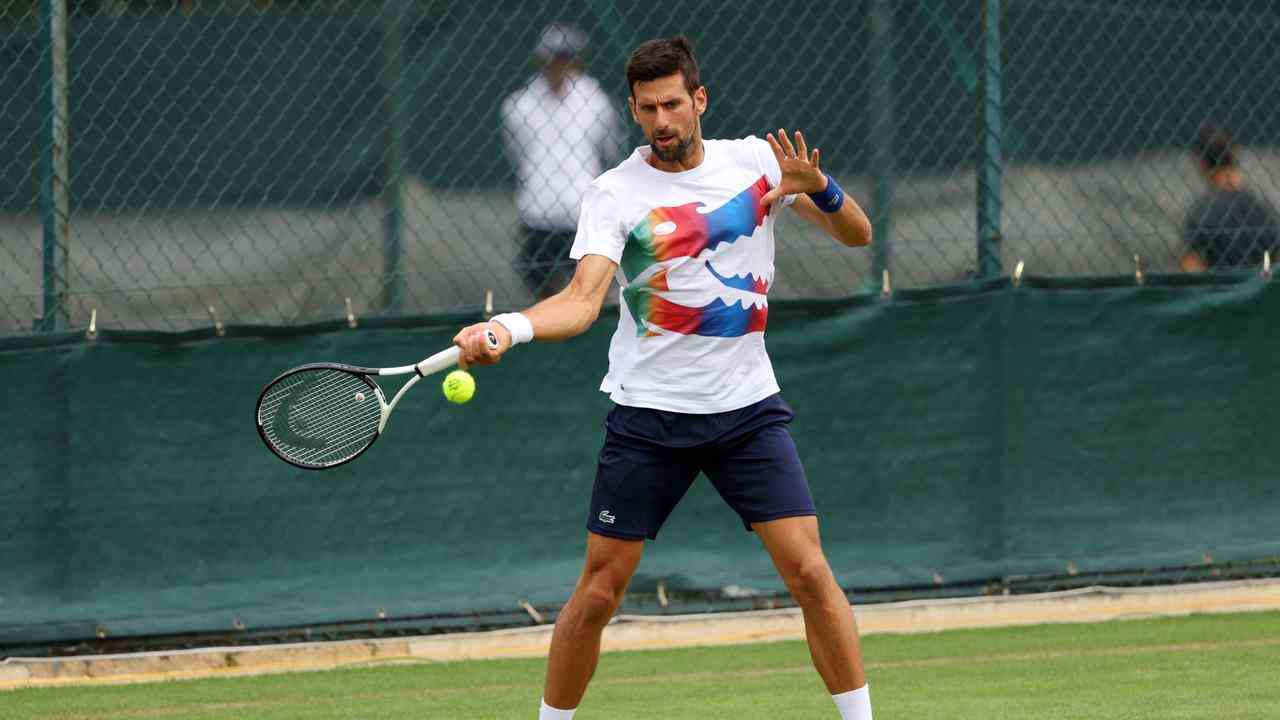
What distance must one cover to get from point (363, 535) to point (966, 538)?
221 centimetres

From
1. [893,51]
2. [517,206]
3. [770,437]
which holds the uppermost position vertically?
[893,51]

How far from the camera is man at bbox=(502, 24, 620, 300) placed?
691 cm

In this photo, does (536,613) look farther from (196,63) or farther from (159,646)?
(196,63)

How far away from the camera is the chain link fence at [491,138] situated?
21.7ft

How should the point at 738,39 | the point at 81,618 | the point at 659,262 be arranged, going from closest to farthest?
the point at 659,262 → the point at 81,618 → the point at 738,39

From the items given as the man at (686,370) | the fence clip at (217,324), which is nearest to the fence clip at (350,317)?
the fence clip at (217,324)

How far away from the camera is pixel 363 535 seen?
6.85 m

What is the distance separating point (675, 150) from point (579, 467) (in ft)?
8.24

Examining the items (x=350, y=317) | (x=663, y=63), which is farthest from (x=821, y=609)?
(x=350, y=317)

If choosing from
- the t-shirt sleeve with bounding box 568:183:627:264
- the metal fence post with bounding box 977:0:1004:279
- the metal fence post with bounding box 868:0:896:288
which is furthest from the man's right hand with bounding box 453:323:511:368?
the metal fence post with bounding box 977:0:1004:279

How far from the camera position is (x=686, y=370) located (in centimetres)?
472

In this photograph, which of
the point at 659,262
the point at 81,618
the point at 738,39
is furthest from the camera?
the point at 738,39

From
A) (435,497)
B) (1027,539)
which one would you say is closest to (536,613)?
(435,497)

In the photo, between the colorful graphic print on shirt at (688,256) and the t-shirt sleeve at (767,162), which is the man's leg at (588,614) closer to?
the colorful graphic print on shirt at (688,256)
